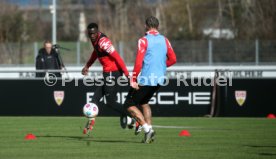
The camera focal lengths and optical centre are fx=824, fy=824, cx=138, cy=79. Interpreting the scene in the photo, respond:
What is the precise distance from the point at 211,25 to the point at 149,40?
36.3 m

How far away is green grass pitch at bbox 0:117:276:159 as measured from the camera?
12.6m

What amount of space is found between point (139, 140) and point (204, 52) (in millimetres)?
23782

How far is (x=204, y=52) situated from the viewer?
3853 cm

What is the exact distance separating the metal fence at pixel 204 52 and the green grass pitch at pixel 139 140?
16610 mm

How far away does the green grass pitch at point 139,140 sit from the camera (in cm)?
1260

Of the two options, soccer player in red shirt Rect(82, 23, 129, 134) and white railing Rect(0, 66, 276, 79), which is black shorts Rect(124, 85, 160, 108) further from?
white railing Rect(0, 66, 276, 79)

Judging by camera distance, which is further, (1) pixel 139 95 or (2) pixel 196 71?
(2) pixel 196 71

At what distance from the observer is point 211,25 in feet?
165

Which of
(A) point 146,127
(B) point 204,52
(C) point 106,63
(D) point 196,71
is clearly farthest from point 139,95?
(B) point 204,52

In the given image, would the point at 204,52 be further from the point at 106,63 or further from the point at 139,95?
the point at 139,95
